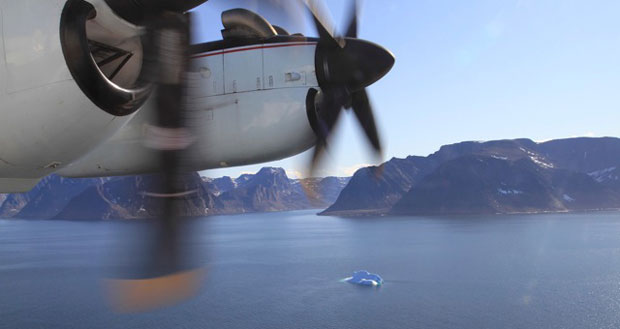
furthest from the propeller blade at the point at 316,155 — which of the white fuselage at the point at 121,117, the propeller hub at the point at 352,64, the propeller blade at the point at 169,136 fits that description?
the propeller blade at the point at 169,136

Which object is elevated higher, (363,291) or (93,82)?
(93,82)

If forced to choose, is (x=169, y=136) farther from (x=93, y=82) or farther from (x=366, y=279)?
(x=366, y=279)

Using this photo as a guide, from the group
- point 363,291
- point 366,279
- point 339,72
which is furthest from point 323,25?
point 366,279

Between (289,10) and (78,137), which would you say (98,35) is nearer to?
(78,137)

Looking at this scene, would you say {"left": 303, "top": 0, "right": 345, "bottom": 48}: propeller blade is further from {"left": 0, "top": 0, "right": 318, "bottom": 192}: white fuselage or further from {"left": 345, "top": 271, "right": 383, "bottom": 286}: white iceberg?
{"left": 345, "top": 271, "right": 383, "bottom": 286}: white iceberg

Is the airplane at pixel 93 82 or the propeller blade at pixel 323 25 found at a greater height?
the propeller blade at pixel 323 25

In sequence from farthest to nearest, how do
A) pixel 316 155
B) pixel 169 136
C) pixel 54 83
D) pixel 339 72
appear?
pixel 316 155, pixel 339 72, pixel 169 136, pixel 54 83

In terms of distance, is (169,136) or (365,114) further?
(365,114)

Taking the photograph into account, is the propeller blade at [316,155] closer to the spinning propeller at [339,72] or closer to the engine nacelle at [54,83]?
the spinning propeller at [339,72]

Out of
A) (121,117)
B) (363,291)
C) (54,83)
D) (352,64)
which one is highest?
(352,64)
